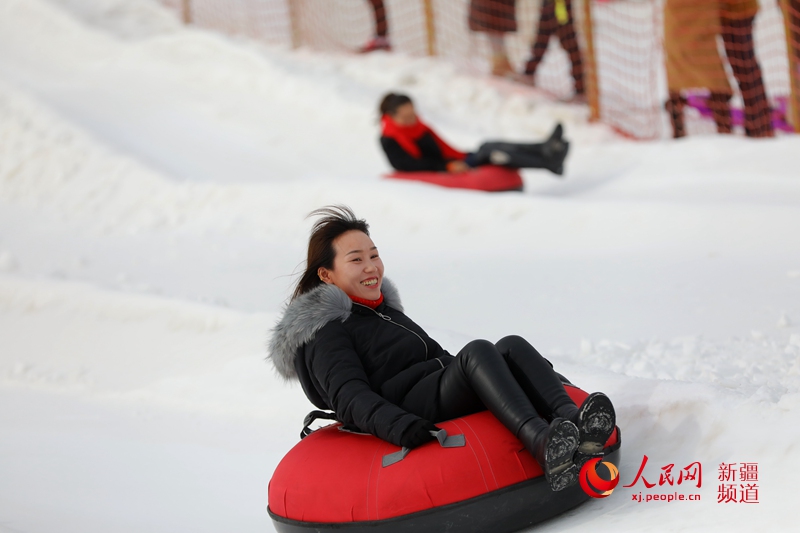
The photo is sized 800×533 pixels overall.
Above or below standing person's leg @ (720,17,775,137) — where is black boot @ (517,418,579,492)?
above

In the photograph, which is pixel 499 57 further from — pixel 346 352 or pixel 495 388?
pixel 495 388

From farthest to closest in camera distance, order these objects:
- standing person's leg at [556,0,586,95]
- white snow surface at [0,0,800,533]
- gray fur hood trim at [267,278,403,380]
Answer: standing person's leg at [556,0,586,95], white snow surface at [0,0,800,533], gray fur hood trim at [267,278,403,380]

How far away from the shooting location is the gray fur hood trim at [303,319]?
229 centimetres

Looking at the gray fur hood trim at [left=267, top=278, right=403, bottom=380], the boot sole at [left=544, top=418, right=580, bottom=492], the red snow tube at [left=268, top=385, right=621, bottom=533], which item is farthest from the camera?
the gray fur hood trim at [left=267, top=278, right=403, bottom=380]

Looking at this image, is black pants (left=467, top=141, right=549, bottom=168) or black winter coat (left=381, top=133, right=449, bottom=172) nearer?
black pants (left=467, top=141, right=549, bottom=168)

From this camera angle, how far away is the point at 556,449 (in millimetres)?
1903

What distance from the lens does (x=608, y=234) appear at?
5.05 metres

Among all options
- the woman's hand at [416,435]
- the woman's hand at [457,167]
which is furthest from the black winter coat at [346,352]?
the woman's hand at [457,167]

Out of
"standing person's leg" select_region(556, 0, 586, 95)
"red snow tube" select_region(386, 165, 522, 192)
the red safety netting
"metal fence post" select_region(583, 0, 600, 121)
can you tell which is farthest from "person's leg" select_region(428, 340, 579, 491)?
"standing person's leg" select_region(556, 0, 586, 95)

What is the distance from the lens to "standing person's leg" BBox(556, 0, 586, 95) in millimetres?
8195

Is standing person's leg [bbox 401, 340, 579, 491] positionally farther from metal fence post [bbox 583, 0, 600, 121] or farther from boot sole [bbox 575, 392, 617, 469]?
metal fence post [bbox 583, 0, 600, 121]

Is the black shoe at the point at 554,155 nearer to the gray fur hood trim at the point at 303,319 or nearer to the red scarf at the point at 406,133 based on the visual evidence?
the red scarf at the point at 406,133

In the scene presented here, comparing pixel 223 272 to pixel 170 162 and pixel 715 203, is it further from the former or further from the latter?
pixel 715 203

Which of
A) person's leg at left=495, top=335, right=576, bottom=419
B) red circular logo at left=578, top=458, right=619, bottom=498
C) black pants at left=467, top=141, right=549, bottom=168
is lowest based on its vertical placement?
black pants at left=467, top=141, right=549, bottom=168
